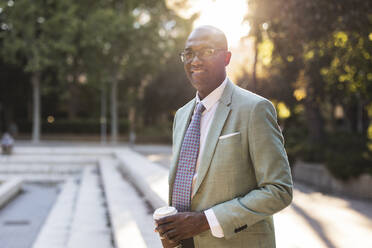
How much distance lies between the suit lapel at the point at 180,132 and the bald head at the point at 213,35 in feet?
1.35

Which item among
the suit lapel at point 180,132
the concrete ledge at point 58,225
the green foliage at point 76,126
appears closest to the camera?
the suit lapel at point 180,132

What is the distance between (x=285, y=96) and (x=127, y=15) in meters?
14.7

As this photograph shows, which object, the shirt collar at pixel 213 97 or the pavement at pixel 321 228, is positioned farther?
the pavement at pixel 321 228

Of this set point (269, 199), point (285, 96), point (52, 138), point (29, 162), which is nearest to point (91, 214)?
point (269, 199)

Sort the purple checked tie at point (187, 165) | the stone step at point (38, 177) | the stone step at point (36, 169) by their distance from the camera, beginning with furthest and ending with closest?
the stone step at point (36, 169) < the stone step at point (38, 177) < the purple checked tie at point (187, 165)

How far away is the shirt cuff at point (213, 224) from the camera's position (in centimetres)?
177

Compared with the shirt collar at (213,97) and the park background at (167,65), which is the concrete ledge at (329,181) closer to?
the park background at (167,65)

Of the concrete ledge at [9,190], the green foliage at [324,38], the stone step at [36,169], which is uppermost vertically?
the green foliage at [324,38]

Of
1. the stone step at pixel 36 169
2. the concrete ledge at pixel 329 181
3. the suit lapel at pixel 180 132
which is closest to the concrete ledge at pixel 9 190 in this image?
the stone step at pixel 36 169

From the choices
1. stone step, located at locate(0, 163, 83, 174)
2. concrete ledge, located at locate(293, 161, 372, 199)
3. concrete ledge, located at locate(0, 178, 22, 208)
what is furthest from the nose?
stone step, located at locate(0, 163, 83, 174)

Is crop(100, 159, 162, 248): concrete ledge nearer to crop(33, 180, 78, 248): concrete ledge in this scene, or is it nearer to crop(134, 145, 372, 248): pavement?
crop(33, 180, 78, 248): concrete ledge

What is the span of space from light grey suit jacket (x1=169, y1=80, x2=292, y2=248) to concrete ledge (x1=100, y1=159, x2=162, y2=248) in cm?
249

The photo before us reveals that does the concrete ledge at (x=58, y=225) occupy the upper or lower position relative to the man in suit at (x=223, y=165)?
lower

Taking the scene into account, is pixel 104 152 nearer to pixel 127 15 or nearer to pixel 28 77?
pixel 127 15
